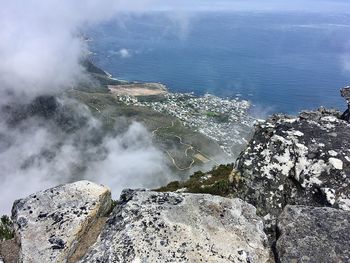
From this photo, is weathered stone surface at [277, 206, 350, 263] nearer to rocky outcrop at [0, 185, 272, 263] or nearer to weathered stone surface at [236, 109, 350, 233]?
rocky outcrop at [0, 185, 272, 263]

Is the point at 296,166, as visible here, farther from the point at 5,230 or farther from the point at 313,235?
the point at 5,230

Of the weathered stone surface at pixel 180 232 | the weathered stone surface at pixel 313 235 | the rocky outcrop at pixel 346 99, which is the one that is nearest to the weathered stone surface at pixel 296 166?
the weathered stone surface at pixel 313 235

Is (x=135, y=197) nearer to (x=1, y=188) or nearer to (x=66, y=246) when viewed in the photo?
(x=66, y=246)

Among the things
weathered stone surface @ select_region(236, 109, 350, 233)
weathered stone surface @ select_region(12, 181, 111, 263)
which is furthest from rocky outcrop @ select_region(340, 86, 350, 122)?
weathered stone surface @ select_region(12, 181, 111, 263)

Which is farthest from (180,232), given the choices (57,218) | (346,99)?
(346,99)

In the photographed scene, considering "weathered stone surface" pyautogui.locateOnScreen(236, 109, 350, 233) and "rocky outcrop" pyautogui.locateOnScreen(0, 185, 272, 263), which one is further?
"weathered stone surface" pyautogui.locateOnScreen(236, 109, 350, 233)

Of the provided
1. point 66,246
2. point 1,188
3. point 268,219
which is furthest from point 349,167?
point 1,188
